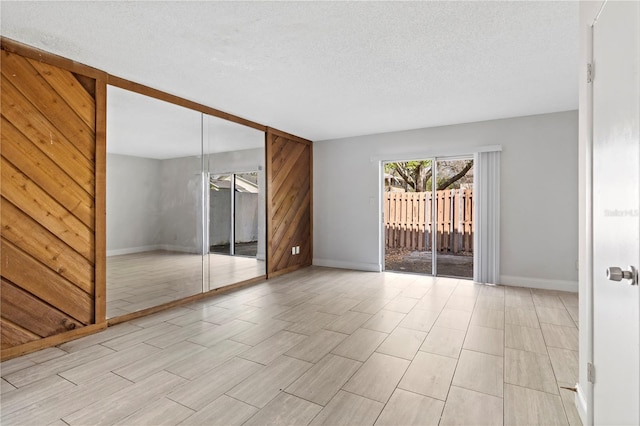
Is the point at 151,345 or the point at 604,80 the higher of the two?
the point at 604,80

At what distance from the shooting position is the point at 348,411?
1.78 meters

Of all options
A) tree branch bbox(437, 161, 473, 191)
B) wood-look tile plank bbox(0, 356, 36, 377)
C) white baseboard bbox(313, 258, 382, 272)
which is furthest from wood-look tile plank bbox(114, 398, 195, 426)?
tree branch bbox(437, 161, 473, 191)

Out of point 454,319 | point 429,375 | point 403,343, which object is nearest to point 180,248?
point 403,343

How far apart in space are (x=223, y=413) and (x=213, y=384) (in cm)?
33

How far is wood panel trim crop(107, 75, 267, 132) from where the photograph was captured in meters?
3.09

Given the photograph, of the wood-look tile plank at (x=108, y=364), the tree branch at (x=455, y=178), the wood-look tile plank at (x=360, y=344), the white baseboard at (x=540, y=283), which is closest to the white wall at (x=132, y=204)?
the wood-look tile plank at (x=108, y=364)

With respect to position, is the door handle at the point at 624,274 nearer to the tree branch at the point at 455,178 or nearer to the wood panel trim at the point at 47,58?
the wood panel trim at the point at 47,58

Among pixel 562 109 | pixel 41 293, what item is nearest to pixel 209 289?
pixel 41 293

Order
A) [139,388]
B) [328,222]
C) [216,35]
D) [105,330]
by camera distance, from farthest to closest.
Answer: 1. [328,222]
2. [105,330]
3. [216,35]
4. [139,388]

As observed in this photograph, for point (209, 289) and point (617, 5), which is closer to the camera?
point (617, 5)

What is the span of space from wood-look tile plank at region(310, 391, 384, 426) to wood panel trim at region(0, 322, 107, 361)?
2.34 metres

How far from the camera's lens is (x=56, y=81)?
2643 millimetres

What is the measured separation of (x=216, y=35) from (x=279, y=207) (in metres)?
3.26

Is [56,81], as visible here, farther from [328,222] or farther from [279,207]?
[328,222]
